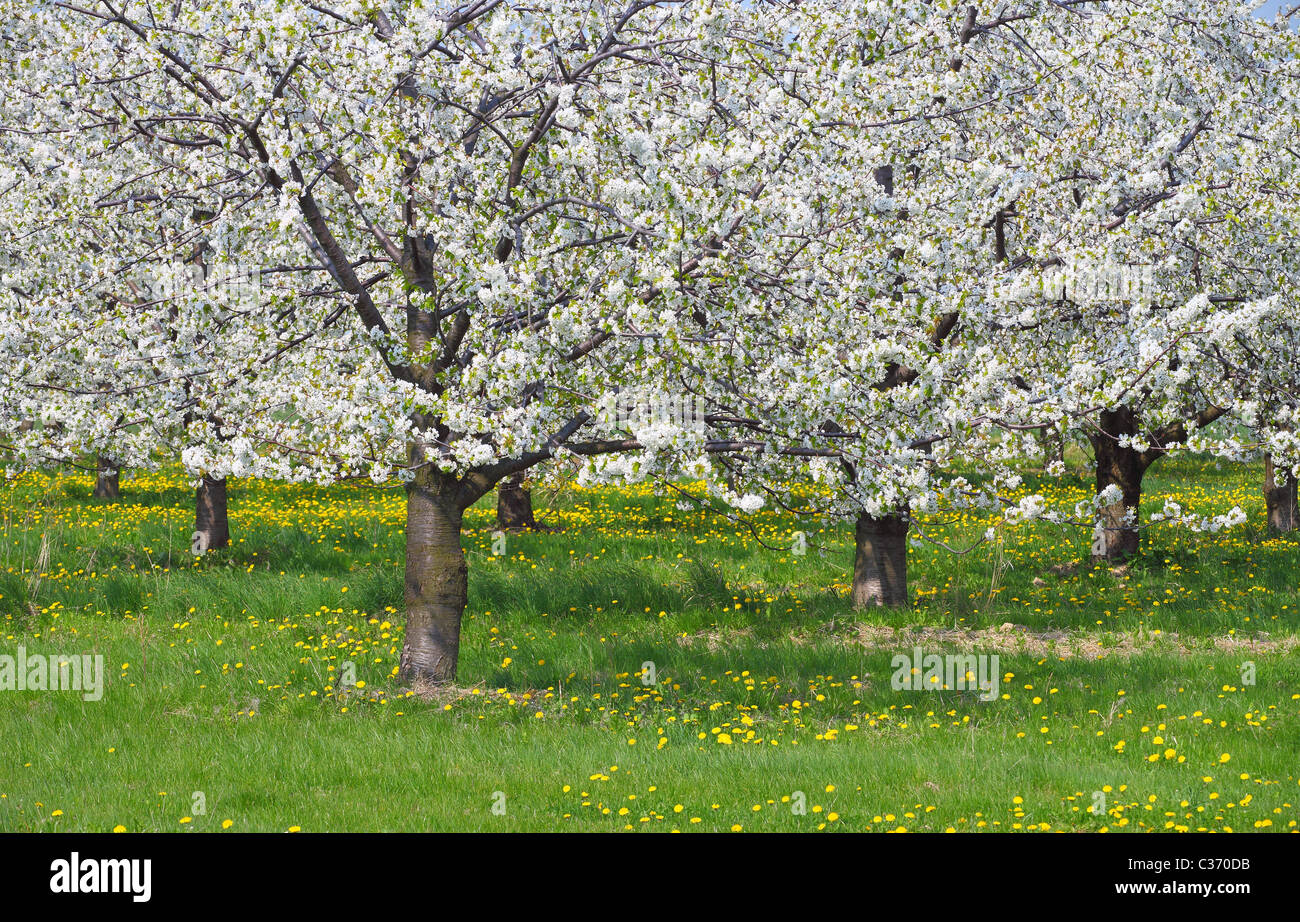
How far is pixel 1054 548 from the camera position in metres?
17.6

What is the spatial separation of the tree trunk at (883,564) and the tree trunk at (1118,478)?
163 inches

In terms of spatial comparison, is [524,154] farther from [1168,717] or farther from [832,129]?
[1168,717]

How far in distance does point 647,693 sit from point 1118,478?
9364 millimetres

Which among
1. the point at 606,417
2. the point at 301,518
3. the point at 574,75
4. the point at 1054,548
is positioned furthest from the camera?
the point at 301,518

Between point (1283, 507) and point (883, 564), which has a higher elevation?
point (1283, 507)

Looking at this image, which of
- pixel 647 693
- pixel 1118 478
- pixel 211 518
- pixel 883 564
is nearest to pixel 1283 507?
pixel 1118 478

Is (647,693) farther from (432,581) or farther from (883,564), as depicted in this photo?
(883,564)

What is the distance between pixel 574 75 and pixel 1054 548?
12181 mm

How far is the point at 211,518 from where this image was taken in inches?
661

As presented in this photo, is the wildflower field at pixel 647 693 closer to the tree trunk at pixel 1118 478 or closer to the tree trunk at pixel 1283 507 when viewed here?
the tree trunk at pixel 1118 478

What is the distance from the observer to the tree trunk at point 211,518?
16766 mm

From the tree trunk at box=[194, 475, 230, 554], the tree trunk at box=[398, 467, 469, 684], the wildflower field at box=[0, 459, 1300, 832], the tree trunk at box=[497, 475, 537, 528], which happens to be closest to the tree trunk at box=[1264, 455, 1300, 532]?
the wildflower field at box=[0, 459, 1300, 832]

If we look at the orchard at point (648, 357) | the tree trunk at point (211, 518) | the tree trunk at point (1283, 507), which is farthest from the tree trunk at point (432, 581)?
the tree trunk at point (1283, 507)

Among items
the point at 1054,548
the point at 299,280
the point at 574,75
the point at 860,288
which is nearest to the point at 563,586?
the point at 299,280
